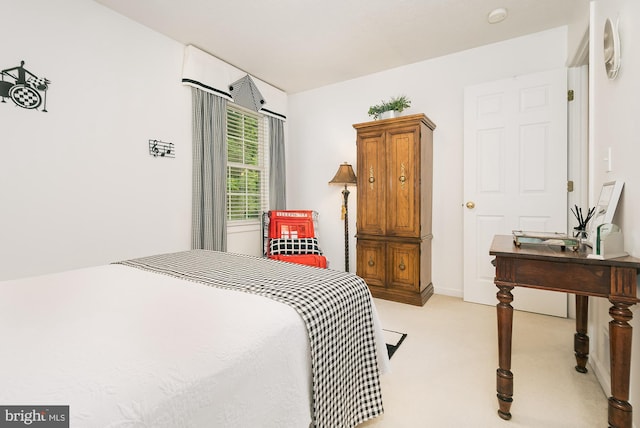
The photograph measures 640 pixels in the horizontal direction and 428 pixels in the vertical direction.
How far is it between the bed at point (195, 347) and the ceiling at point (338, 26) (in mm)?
2246

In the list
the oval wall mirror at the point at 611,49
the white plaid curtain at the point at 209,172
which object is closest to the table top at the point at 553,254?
the oval wall mirror at the point at 611,49

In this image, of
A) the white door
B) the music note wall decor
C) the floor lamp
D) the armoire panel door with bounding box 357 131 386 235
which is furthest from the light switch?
the music note wall decor

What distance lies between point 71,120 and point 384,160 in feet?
9.09

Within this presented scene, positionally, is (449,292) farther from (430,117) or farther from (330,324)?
(330,324)

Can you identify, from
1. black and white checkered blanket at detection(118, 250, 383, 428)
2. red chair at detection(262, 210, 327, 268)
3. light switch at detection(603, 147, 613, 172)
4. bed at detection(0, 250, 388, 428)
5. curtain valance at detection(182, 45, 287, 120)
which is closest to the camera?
bed at detection(0, 250, 388, 428)

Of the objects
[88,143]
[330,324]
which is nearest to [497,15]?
[330,324]

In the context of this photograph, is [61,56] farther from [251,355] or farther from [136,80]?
[251,355]

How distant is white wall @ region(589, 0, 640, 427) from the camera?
129 centimetres

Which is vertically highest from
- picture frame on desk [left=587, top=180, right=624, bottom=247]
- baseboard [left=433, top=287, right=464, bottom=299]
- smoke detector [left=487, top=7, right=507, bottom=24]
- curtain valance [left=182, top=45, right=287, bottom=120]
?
smoke detector [left=487, top=7, right=507, bottom=24]

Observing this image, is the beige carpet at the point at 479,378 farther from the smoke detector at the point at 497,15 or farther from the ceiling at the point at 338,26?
the smoke detector at the point at 497,15

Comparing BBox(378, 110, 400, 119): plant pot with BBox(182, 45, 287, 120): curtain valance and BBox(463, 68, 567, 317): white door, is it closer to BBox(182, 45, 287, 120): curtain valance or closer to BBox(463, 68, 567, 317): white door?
BBox(463, 68, 567, 317): white door

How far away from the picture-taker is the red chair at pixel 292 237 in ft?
11.0

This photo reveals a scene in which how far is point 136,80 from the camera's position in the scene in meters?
2.64

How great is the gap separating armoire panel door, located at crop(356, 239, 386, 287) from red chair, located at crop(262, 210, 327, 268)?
→ 42cm
